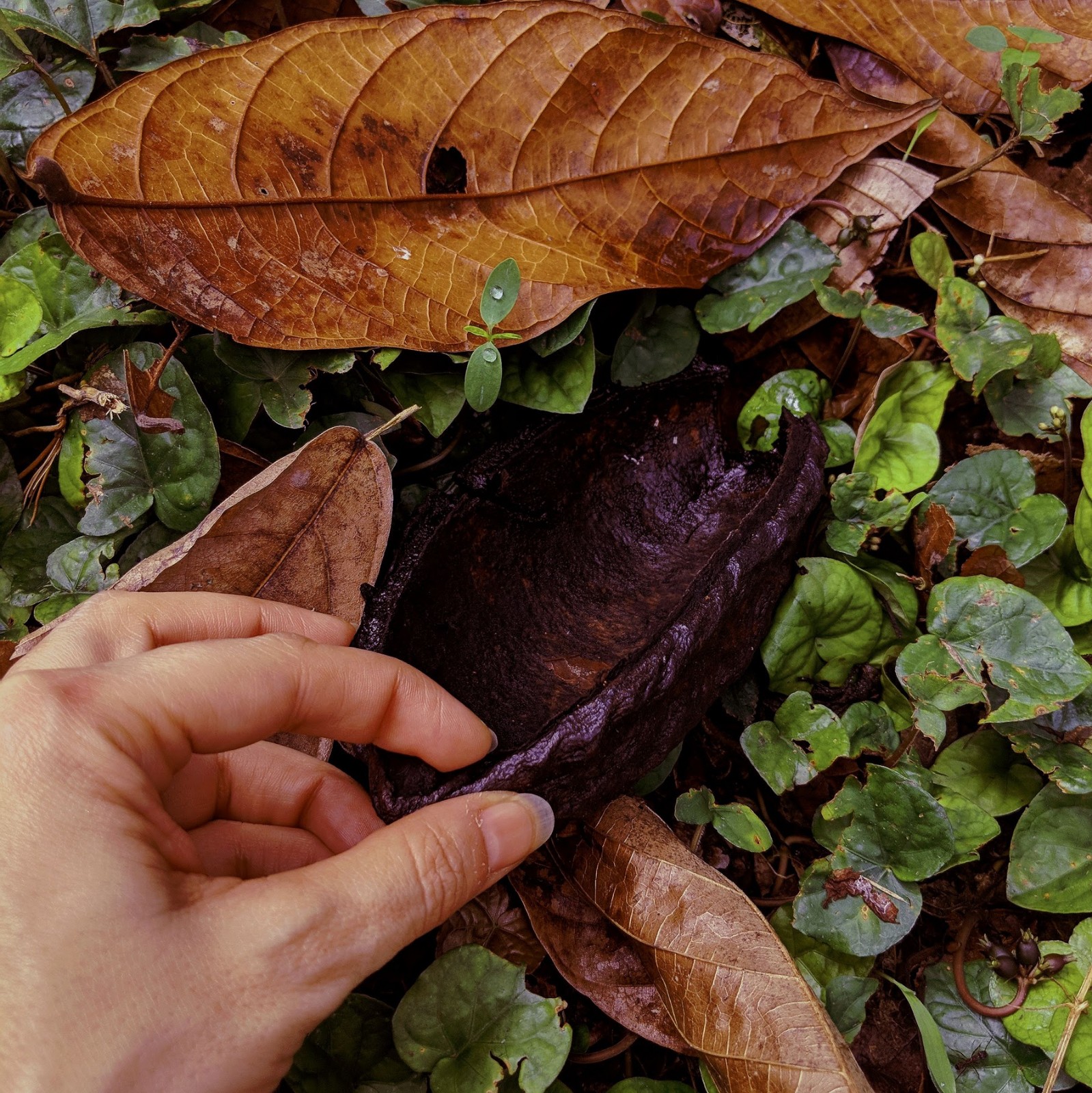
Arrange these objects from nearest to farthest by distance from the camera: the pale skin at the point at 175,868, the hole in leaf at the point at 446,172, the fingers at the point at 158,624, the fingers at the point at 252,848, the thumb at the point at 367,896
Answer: the pale skin at the point at 175,868, the thumb at the point at 367,896, the fingers at the point at 158,624, the fingers at the point at 252,848, the hole in leaf at the point at 446,172

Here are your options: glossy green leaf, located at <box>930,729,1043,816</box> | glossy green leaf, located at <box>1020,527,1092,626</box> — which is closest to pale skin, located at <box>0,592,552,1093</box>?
glossy green leaf, located at <box>930,729,1043,816</box>

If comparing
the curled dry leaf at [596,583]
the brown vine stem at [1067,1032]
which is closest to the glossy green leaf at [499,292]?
the curled dry leaf at [596,583]

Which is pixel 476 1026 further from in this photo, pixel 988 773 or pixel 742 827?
pixel 988 773

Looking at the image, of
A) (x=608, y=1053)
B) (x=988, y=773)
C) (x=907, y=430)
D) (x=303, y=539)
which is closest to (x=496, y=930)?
(x=608, y=1053)

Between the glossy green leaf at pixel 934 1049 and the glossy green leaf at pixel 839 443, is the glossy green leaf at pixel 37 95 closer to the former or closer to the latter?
the glossy green leaf at pixel 839 443

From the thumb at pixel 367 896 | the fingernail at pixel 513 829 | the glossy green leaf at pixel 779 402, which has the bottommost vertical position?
the fingernail at pixel 513 829

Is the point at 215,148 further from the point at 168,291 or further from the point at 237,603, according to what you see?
the point at 237,603
